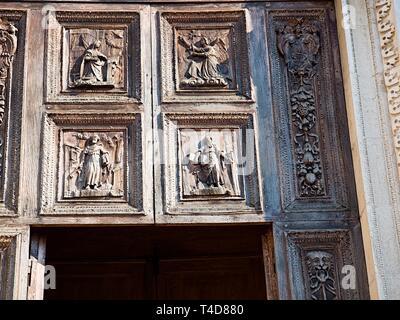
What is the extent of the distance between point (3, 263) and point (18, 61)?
1.64 metres

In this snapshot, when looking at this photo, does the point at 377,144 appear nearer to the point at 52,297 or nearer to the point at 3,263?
the point at 3,263

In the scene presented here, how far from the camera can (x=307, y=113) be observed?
7.09 metres

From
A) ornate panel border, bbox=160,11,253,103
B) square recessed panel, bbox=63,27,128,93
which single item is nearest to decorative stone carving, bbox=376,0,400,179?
ornate panel border, bbox=160,11,253,103

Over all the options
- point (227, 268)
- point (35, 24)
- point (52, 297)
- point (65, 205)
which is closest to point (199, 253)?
point (227, 268)

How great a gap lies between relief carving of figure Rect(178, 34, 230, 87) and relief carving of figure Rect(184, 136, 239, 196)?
0.53m

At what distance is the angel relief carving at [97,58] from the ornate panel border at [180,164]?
56 cm

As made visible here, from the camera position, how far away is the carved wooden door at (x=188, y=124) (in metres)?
6.68

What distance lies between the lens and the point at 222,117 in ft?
23.1

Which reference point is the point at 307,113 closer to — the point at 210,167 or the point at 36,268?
the point at 210,167

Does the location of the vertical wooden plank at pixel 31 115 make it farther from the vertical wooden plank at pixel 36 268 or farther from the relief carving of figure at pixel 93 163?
the relief carving of figure at pixel 93 163

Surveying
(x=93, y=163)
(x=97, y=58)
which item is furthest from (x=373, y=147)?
(x=97, y=58)

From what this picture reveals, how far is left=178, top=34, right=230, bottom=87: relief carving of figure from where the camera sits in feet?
23.4

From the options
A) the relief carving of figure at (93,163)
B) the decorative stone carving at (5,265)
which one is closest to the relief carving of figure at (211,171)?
the relief carving of figure at (93,163)

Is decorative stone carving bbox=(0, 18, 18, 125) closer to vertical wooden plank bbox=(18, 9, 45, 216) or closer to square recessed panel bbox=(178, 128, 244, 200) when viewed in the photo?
vertical wooden plank bbox=(18, 9, 45, 216)
